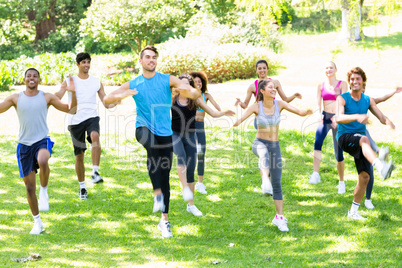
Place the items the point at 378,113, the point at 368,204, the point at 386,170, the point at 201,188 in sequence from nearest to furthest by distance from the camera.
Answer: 1. the point at 386,170
2. the point at 378,113
3. the point at 368,204
4. the point at 201,188

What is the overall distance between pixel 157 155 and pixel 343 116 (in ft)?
8.09

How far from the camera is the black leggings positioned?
6105 mm

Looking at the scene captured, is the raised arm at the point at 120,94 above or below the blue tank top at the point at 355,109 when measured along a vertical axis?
above

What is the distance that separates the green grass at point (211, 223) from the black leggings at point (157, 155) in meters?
0.76

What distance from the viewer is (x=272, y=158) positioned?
22.1 ft

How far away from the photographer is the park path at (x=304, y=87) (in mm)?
13370

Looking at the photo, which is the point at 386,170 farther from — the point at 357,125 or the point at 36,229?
the point at 36,229

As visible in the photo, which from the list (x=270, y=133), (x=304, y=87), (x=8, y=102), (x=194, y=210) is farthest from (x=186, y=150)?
(x=304, y=87)

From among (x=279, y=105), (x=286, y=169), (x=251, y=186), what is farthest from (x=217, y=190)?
(x=279, y=105)

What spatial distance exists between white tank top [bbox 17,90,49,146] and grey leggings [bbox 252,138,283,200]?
2.90 m

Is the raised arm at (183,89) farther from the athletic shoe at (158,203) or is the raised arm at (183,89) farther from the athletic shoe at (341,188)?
the athletic shoe at (341,188)

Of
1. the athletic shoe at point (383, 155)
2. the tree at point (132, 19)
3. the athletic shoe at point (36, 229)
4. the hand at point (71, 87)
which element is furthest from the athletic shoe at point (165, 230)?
the tree at point (132, 19)

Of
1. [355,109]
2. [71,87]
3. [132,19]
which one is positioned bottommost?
[355,109]

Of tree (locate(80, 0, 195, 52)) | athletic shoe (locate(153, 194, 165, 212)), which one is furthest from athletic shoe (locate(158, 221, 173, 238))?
tree (locate(80, 0, 195, 52))
